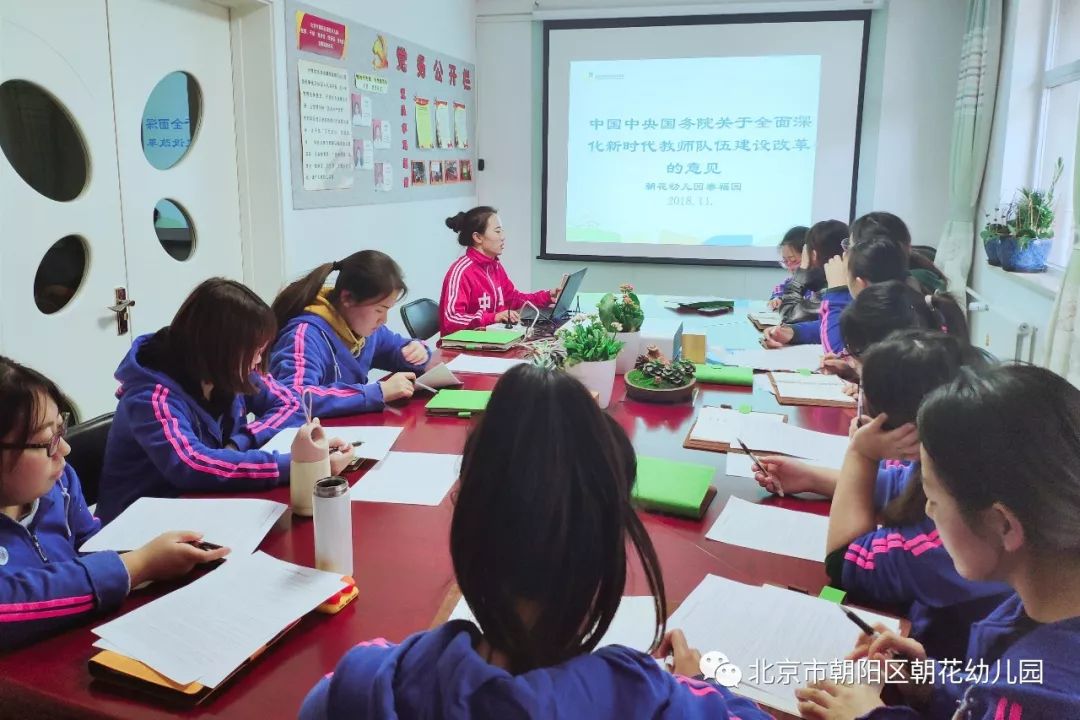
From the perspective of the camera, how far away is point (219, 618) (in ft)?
3.38

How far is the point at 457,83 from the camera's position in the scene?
5.04 m

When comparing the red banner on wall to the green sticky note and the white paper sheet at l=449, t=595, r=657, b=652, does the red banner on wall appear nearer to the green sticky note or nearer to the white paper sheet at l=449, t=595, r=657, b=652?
the white paper sheet at l=449, t=595, r=657, b=652

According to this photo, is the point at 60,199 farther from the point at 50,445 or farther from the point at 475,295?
the point at 475,295

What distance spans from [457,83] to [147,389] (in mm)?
3952

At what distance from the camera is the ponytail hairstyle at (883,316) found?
1788 millimetres

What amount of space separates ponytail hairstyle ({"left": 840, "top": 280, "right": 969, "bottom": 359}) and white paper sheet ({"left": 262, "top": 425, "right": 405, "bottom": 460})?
1082 mm

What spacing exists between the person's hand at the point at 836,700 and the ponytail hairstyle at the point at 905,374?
0.32 m

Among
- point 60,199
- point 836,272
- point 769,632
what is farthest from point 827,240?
point 60,199

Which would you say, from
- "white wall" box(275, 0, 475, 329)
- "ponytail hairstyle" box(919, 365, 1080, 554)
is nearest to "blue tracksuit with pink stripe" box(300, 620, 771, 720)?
"ponytail hairstyle" box(919, 365, 1080, 554)

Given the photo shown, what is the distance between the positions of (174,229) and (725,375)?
204 cm

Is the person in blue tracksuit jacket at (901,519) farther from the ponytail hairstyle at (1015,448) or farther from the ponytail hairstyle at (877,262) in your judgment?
the ponytail hairstyle at (877,262)

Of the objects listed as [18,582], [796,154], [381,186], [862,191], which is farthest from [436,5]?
[18,582]

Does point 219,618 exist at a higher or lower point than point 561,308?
lower

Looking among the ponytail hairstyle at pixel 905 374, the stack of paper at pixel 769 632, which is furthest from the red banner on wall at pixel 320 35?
the stack of paper at pixel 769 632
